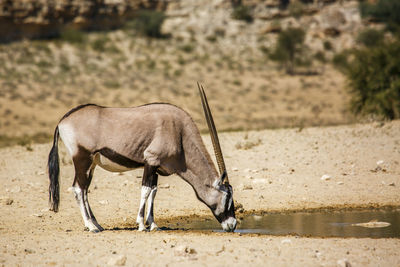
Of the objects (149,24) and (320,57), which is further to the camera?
(149,24)

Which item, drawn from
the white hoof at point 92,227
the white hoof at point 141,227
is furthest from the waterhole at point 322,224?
the white hoof at point 92,227

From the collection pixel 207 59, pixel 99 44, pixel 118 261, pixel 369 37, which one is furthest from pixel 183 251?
pixel 369 37

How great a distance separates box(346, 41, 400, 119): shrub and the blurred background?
0.16 feet

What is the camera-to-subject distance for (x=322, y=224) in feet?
28.7

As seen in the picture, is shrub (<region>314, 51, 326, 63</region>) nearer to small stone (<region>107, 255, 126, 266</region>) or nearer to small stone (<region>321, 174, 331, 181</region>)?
small stone (<region>321, 174, 331, 181</region>)

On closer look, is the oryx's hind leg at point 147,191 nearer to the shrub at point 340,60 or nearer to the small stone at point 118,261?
the small stone at point 118,261

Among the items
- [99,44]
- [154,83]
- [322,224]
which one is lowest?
[154,83]

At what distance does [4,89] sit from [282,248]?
92.2ft

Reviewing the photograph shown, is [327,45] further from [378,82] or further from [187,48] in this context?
[378,82]

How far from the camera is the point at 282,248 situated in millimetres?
6617

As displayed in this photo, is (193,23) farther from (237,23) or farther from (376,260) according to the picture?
(376,260)

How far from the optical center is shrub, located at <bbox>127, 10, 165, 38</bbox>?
150 feet

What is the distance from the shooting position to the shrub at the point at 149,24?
45594mm

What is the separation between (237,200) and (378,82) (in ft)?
45.3
